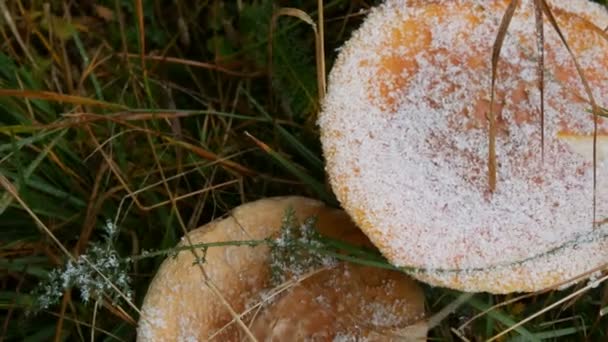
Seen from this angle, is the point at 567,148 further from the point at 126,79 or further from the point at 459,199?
the point at 126,79

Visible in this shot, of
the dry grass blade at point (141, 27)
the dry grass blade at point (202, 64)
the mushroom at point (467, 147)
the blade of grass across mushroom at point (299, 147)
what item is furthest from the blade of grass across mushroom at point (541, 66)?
the dry grass blade at point (141, 27)

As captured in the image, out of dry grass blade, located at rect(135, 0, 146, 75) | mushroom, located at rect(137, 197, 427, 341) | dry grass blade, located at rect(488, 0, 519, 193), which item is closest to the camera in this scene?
dry grass blade, located at rect(488, 0, 519, 193)

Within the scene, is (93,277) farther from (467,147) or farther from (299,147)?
(467,147)

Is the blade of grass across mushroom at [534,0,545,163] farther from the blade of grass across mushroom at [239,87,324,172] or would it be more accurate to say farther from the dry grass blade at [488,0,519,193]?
the blade of grass across mushroom at [239,87,324,172]

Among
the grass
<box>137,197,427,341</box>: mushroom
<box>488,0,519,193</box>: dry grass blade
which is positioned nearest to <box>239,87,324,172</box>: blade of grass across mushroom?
the grass

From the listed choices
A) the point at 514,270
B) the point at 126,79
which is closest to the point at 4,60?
the point at 126,79

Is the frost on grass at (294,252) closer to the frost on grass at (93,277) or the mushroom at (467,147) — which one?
the mushroom at (467,147)
